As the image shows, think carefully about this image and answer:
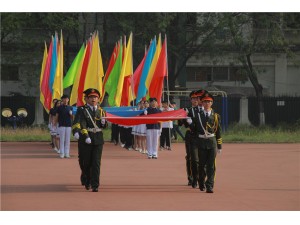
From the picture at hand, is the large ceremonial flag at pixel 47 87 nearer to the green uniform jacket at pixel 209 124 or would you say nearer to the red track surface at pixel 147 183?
the red track surface at pixel 147 183

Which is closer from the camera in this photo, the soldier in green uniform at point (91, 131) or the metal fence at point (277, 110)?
the soldier in green uniform at point (91, 131)

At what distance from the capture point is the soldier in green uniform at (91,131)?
15.3 m

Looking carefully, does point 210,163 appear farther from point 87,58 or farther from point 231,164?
point 87,58

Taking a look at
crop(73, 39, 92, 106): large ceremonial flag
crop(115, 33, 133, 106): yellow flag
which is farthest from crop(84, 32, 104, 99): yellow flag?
crop(115, 33, 133, 106): yellow flag

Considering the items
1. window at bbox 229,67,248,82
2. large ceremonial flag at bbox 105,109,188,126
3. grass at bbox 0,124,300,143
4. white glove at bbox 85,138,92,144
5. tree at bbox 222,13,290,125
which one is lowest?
grass at bbox 0,124,300,143

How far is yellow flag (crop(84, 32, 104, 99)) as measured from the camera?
986 inches

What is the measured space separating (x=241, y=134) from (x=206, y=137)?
21.6 metres

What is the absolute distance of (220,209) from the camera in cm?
1240

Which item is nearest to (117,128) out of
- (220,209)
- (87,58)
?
(87,58)

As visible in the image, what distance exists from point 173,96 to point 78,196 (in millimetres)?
29009

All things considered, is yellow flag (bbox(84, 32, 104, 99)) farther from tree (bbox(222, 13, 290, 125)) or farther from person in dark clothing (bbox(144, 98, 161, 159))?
tree (bbox(222, 13, 290, 125))

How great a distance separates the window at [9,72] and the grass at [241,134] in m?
7.06

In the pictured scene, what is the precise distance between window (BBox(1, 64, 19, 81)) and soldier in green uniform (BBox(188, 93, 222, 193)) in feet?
101

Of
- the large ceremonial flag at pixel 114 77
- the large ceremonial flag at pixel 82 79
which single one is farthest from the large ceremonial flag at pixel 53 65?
the large ceremonial flag at pixel 114 77
